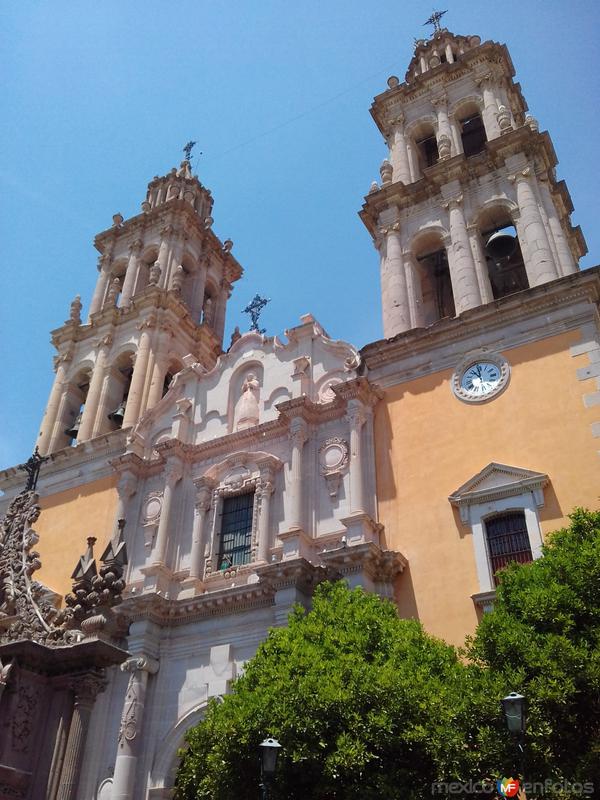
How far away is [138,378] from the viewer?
26.4 m

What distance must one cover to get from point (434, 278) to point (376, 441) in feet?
24.7

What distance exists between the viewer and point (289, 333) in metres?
22.7

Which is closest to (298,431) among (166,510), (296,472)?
(296,472)

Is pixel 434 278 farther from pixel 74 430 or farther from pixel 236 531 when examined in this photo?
pixel 74 430

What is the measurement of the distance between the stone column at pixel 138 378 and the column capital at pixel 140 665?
8718 millimetres

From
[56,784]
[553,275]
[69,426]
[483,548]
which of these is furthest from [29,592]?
[69,426]

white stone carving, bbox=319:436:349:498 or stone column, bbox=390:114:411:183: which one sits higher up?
stone column, bbox=390:114:411:183

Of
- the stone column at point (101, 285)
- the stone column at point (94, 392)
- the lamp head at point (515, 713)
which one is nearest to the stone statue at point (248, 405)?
the stone column at point (94, 392)

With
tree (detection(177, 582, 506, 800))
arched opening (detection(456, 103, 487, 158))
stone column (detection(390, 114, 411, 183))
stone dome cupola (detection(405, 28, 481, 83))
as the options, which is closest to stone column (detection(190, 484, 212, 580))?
tree (detection(177, 582, 506, 800))

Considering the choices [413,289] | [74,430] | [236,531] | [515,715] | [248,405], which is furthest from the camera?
[74,430]

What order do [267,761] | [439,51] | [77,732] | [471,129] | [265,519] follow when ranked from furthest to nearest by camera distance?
[439,51]
[471,129]
[265,519]
[77,732]
[267,761]

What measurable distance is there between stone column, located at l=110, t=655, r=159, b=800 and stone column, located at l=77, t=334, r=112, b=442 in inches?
388

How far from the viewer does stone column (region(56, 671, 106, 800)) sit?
9.59 m

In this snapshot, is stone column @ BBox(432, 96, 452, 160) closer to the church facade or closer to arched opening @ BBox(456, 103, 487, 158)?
the church facade
